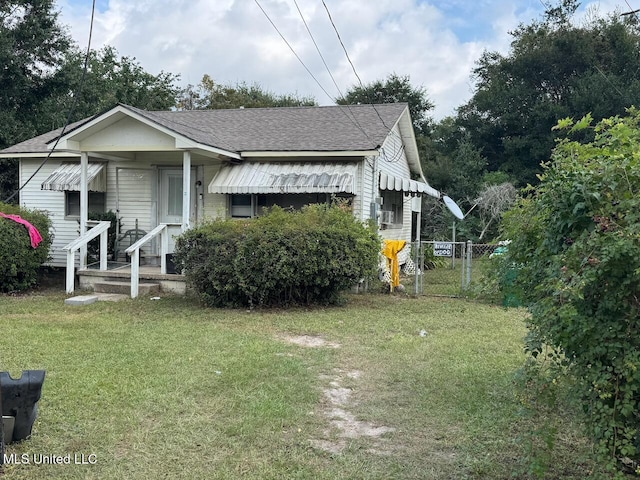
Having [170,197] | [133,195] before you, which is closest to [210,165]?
[170,197]

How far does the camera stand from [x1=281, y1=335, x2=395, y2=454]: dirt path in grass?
3.79 meters

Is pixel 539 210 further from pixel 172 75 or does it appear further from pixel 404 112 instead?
pixel 172 75

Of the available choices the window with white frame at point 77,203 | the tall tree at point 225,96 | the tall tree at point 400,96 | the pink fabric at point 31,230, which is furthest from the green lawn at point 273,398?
the tall tree at point 225,96

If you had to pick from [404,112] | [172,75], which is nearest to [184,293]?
[404,112]

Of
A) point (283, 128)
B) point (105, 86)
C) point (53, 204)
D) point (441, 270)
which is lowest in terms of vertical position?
point (441, 270)

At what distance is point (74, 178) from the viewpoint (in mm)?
12445

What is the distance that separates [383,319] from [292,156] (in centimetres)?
468

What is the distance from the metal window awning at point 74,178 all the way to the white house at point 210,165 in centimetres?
3

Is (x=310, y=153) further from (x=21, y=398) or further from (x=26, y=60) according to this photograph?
(x=26, y=60)

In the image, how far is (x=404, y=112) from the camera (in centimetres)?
1396

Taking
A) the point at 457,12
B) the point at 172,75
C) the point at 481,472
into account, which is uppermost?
the point at 172,75

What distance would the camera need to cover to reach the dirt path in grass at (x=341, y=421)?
379cm

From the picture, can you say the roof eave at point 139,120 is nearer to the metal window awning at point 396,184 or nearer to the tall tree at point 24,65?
the metal window awning at point 396,184

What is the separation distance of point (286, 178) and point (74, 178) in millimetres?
5210
